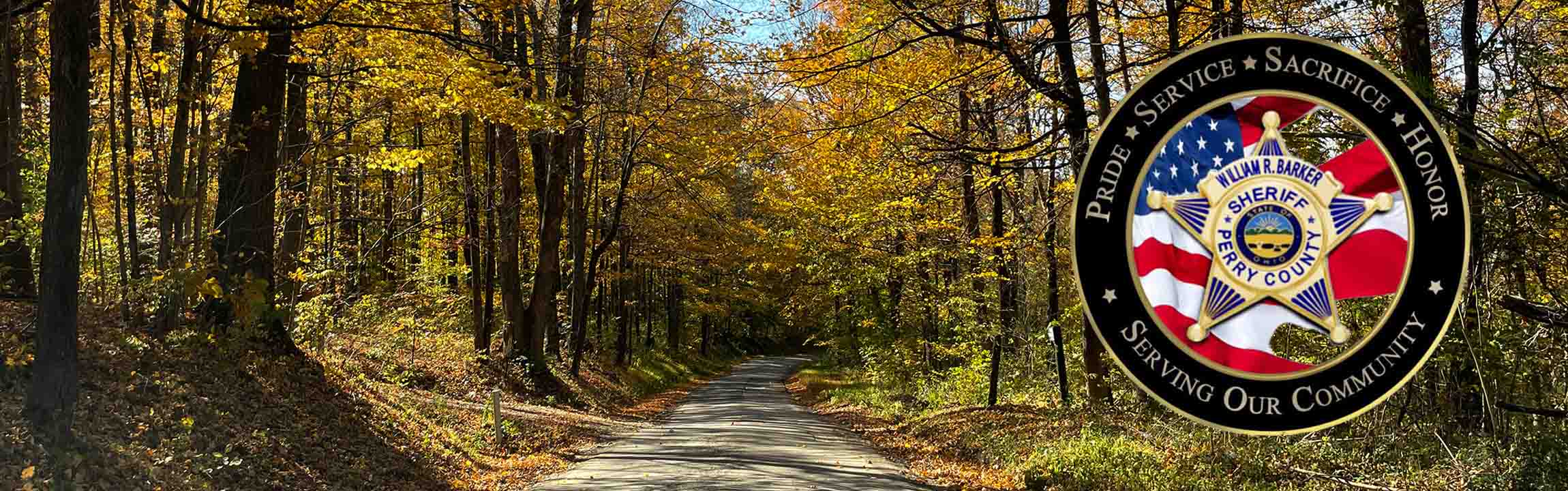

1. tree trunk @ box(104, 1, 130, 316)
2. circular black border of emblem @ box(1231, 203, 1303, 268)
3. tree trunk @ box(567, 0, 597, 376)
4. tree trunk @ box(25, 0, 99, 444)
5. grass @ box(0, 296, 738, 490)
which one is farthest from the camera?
tree trunk @ box(567, 0, 597, 376)

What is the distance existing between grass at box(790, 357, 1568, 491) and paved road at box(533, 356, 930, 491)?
843 millimetres

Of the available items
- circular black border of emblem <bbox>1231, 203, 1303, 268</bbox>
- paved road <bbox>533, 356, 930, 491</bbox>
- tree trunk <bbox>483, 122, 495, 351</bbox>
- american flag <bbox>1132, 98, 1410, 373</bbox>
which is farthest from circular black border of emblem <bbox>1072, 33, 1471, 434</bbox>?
tree trunk <bbox>483, 122, 495, 351</bbox>

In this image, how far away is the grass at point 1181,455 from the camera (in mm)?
6242

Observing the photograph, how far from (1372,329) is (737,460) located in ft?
30.5

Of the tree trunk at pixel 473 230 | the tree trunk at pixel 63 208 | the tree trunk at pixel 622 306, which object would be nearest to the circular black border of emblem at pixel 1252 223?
the tree trunk at pixel 63 208

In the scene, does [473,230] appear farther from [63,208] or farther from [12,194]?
[63,208]

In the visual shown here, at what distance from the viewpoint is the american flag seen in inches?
136

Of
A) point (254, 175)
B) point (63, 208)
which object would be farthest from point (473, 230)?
point (63, 208)

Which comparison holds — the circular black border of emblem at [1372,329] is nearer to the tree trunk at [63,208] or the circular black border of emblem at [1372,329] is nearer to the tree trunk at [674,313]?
the tree trunk at [63,208]

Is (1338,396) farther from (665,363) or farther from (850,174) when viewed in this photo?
(665,363)

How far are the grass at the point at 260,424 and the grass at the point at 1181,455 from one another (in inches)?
210

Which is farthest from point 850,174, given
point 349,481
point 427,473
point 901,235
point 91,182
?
point 91,182

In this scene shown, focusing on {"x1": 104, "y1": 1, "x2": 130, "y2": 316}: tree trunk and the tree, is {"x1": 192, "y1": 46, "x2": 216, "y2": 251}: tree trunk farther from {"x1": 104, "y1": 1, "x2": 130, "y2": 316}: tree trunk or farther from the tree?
the tree

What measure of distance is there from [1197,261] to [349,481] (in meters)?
8.16
